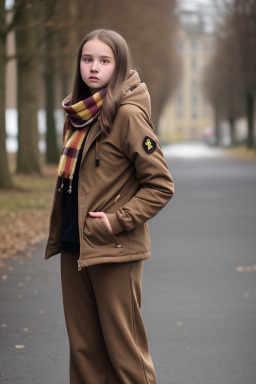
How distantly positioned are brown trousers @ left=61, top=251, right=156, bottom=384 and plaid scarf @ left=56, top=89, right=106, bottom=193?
353 mm

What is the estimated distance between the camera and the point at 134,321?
321 centimetres

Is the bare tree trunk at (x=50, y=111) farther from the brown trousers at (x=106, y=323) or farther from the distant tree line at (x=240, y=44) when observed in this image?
the brown trousers at (x=106, y=323)

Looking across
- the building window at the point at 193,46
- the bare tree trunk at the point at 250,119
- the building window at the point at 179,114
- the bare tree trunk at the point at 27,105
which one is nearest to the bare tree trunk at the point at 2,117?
the bare tree trunk at the point at 27,105

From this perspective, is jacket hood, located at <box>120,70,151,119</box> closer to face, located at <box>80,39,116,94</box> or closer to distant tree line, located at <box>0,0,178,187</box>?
face, located at <box>80,39,116,94</box>

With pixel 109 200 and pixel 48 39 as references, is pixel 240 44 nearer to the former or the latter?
pixel 48 39

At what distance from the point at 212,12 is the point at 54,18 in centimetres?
2720

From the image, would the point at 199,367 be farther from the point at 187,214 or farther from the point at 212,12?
the point at 212,12

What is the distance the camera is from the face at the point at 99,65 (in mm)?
3148

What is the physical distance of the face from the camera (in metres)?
3.15

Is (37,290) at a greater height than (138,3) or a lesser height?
lesser

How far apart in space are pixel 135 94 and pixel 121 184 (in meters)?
0.36

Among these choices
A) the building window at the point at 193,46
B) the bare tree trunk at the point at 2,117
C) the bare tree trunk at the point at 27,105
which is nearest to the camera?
the bare tree trunk at the point at 2,117

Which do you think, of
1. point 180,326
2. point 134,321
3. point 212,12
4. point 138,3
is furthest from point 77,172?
point 212,12

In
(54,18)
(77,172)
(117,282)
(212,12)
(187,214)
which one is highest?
(212,12)
